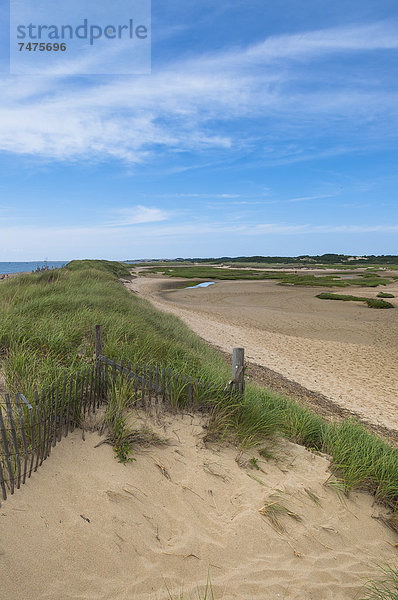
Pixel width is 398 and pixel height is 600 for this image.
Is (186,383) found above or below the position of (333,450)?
above

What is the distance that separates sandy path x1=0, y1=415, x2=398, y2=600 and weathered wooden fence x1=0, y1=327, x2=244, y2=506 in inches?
9.2

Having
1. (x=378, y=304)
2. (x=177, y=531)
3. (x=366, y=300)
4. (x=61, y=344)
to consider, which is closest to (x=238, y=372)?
(x=177, y=531)

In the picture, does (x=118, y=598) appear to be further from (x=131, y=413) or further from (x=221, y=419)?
(x=221, y=419)

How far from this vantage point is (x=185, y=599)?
10.9ft

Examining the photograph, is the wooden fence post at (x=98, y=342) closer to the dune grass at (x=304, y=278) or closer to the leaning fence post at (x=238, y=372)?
the leaning fence post at (x=238, y=372)

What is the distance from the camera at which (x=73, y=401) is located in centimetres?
488

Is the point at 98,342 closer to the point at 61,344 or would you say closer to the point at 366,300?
the point at 61,344

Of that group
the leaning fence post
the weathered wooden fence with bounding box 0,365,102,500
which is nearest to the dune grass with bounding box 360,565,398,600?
the leaning fence post

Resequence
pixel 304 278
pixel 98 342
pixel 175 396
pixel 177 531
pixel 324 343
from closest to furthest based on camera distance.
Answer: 1. pixel 177 531
2. pixel 175 396
3. pixel 98 342
4. pixel 324 343
5. pixel 304 278

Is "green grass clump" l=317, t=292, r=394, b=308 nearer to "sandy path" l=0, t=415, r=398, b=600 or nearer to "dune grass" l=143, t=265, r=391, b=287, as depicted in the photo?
"dune grass" l=143, t=265, r=391, b=287

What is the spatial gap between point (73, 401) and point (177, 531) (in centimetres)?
215

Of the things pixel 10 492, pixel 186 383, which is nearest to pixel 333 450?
pixel 186 383

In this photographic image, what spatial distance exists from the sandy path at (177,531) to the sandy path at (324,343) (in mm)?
5392

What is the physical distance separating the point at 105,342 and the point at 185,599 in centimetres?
493
